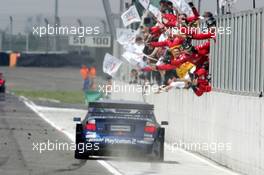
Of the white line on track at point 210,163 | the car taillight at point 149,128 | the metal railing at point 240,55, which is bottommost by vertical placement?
the white line on track at point 210,163

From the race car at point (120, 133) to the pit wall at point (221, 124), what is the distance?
4.96ft

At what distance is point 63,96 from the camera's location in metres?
63.2

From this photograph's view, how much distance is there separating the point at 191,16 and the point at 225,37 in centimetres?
268

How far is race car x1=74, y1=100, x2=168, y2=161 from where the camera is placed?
75.6 feet

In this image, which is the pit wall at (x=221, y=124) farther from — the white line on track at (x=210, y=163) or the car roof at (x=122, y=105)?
the car roof at (x=122, y=105)

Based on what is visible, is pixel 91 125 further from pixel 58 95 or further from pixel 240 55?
pixel 58 95

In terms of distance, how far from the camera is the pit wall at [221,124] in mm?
20734

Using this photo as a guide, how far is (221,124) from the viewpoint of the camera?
2409 cm

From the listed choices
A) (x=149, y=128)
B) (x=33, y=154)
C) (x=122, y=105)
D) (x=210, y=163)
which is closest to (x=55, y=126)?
(x=33, y=154)

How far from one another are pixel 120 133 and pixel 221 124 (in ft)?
7.71

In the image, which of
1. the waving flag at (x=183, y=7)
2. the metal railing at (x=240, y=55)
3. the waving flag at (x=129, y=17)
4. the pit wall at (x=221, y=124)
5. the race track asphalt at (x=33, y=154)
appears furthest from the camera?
the waving flag at (x=129, y=17)

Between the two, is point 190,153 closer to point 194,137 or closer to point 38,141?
point 194,137

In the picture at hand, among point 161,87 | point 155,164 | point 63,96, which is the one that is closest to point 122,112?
point 155,164

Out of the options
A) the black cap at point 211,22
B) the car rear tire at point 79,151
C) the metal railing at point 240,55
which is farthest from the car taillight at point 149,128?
the black cap at point 211,22
